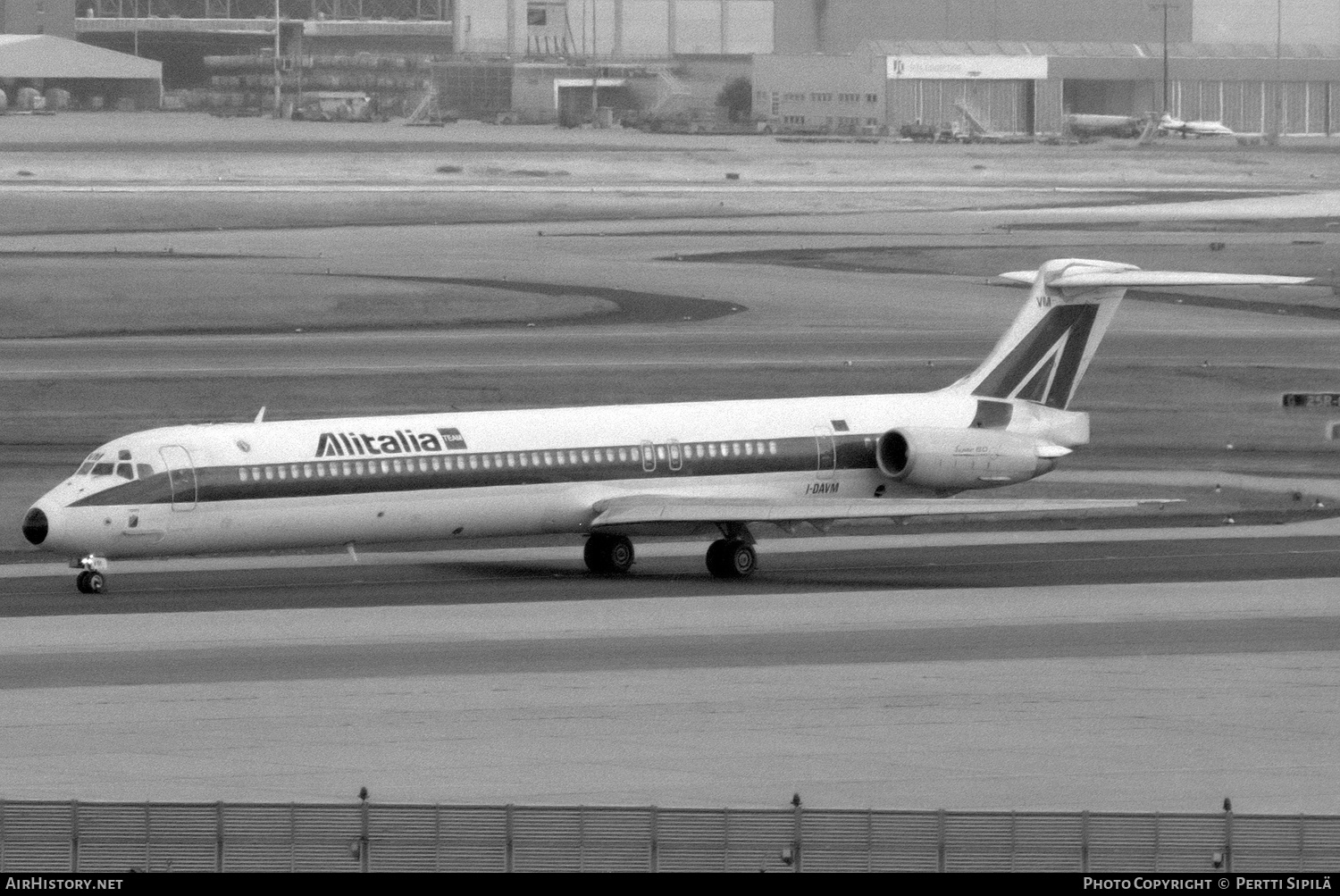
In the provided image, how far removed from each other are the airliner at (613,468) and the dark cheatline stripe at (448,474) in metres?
0.03

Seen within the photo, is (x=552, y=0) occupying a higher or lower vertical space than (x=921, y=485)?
higher

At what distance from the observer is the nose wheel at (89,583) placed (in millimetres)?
37312

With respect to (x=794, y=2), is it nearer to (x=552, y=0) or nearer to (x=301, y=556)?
(x=552, y=0)

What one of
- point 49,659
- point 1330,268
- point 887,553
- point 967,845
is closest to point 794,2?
point 1330,268

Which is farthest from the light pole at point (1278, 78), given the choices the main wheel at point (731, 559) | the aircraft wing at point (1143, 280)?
the main wheel at point (731, 559)

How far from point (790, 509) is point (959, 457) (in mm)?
3623

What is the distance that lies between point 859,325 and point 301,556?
Result: 32.5 metres

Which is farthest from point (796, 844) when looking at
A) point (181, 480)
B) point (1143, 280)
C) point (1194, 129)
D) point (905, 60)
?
point (1194, 129)

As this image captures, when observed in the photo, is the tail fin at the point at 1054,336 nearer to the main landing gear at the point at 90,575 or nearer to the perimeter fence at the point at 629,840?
the main landing gear at the point at 90,575

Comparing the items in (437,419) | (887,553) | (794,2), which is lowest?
(887,553)

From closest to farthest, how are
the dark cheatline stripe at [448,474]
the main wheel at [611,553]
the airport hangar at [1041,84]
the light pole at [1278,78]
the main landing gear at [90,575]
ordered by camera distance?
the dark cheatline stripe at [448,474] < the main landing gear at [90,575] < the main wheel at [611,553] < the airport hangar at [1041,84] < the light pole at [1278,78]

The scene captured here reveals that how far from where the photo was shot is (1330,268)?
8631 centimetres

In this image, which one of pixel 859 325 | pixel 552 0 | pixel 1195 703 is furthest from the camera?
pixel 552 0

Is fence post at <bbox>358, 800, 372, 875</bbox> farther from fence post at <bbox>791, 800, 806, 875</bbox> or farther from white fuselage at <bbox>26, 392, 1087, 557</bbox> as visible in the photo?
white fuselage at <bbox>26, 392, 1087, 557</bbox>
